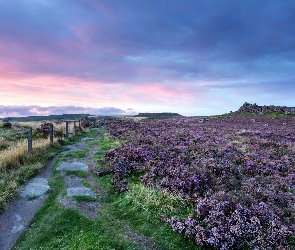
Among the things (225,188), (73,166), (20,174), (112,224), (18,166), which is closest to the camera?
(112,224)

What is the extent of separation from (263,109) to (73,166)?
68568 millimetres

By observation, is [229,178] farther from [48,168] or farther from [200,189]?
[48,168]

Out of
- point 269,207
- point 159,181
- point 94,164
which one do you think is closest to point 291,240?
point 269,207

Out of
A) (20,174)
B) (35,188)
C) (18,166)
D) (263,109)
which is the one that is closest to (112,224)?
(35,188)

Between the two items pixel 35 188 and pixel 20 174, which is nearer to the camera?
pixel 35 188

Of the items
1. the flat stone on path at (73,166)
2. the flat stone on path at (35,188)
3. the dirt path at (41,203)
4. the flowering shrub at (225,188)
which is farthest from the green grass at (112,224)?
the flat stone on path at (73,166)

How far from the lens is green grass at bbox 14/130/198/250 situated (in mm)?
8102

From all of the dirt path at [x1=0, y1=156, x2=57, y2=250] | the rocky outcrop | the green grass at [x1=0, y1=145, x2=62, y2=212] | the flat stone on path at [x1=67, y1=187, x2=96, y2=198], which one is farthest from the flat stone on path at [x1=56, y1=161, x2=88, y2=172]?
the rocky outcrop

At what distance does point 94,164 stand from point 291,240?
1214 centimetres

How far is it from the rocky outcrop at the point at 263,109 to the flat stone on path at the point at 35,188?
67.7 meters

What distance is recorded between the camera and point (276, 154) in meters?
19.5

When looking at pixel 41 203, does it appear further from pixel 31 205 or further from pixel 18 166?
pixel 18 166

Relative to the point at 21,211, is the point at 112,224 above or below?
above

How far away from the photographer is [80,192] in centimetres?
1214
